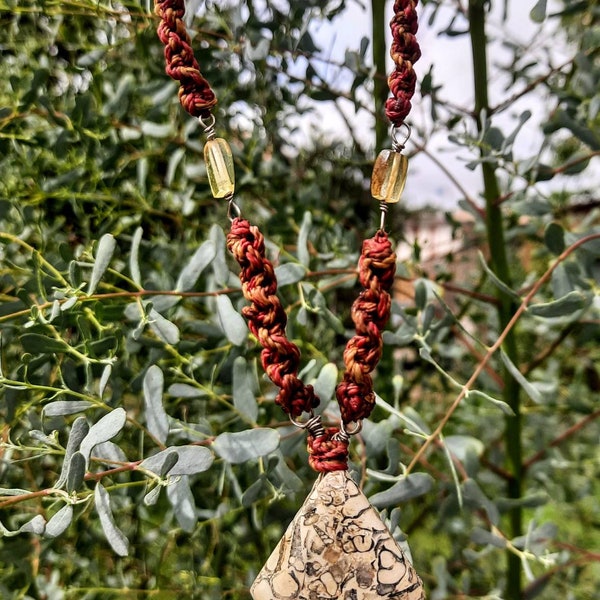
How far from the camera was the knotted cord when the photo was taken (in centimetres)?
40

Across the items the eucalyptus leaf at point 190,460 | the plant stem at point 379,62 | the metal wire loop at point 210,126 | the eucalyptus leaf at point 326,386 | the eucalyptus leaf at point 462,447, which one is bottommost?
the eucalyptus leaf at point 462,447

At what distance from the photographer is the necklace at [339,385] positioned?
37 centimetres

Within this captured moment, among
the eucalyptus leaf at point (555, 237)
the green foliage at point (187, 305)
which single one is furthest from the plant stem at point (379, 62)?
the eucalyptus leaf at point (555, 237)

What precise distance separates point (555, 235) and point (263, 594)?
0.39 m

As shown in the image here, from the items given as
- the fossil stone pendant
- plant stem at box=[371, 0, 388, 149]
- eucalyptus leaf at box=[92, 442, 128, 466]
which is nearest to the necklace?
the fossil stone pendant

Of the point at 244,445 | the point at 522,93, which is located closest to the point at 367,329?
the point at 244,445

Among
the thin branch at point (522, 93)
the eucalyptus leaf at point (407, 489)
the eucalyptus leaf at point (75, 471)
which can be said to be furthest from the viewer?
the thin branch at point (522, 93)

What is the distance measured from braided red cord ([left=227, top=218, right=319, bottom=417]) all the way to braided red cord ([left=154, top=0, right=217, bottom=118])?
0.31ft

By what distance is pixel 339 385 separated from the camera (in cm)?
41

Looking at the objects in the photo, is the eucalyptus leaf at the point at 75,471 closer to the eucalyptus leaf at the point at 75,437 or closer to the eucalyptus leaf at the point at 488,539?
the eucalyptus leaf at the point at 75,437

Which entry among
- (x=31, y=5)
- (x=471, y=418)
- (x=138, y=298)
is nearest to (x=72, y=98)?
(x=31, y=5)

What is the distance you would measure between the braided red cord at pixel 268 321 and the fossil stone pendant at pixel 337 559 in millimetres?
65

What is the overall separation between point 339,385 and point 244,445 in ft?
0.26

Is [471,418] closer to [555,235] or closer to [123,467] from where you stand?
[555,235]
